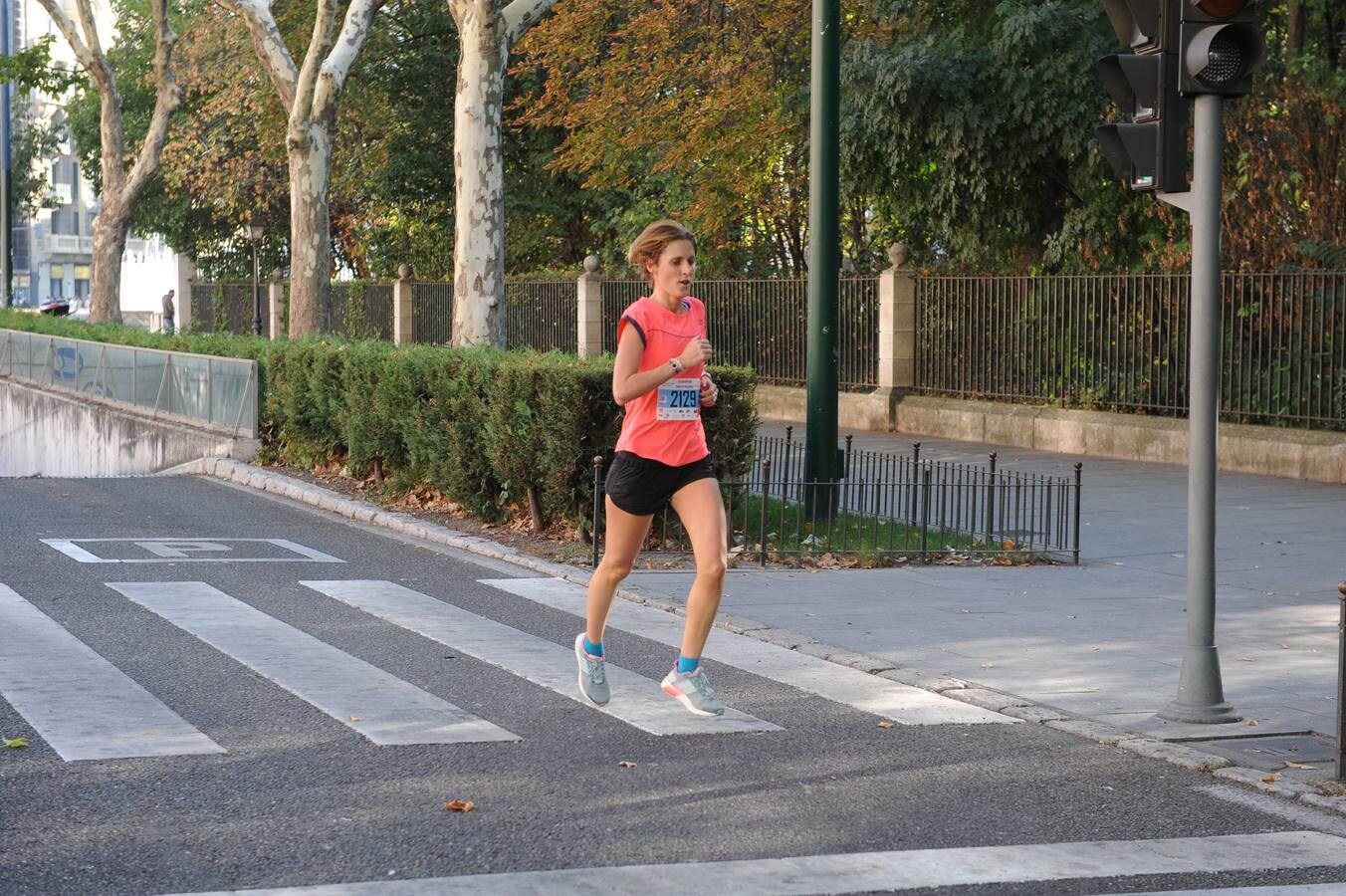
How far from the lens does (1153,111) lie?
7145mm

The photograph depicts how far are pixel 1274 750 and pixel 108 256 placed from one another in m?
35.4

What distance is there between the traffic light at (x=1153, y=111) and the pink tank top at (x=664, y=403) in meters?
1.83

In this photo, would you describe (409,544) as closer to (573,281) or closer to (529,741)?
(529,741)

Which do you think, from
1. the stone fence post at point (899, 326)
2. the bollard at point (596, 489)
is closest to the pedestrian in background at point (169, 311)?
the stone fence post at point (899, 326)

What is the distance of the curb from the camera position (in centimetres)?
623

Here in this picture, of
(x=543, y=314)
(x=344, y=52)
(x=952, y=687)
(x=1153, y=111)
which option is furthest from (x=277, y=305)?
(x=1153, y=111)

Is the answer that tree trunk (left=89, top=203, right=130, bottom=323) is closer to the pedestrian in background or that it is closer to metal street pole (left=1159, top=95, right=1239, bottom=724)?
the pedestrian in background

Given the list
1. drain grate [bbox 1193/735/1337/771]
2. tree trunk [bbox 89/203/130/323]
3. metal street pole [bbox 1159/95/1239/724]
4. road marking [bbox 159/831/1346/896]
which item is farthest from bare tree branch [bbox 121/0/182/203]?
road marking [bbox 159/831/1346/896]

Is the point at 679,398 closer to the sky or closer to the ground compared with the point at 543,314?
closer to the ground

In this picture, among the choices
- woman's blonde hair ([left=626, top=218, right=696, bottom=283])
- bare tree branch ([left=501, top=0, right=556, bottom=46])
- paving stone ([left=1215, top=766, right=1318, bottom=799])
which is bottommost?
paving stone ([left=1215, top=766, right=1318, bottom=799])

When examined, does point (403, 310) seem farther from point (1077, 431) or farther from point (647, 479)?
point (647, 479)

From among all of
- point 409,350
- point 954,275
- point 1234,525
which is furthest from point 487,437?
point 954,275

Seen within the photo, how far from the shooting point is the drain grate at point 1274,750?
6480 mm

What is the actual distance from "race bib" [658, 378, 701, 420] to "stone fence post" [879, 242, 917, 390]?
17.8 m
